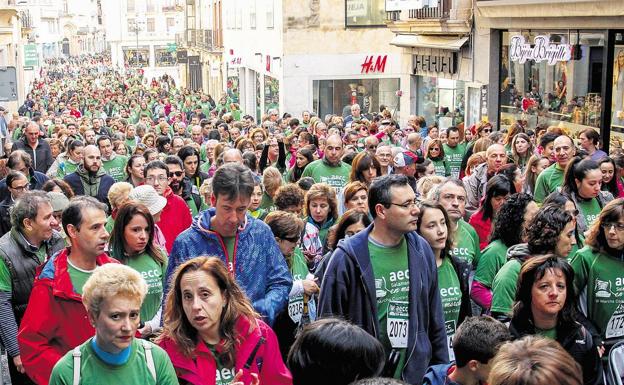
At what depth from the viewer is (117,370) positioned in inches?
179

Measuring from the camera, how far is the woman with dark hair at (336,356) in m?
3.61

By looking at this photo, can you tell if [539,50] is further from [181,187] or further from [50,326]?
[50,326]

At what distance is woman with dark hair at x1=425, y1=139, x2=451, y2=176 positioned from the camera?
14.5 m

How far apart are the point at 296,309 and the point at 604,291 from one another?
200 centimetres

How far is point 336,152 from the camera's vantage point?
39.0 feet

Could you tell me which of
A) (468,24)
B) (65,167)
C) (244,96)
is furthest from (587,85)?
(244,96)

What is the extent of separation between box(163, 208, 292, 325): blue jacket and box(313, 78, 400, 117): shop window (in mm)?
28109

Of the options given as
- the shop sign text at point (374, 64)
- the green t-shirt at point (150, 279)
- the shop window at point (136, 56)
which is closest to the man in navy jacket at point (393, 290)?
the green t-shirt at point (150, 279)

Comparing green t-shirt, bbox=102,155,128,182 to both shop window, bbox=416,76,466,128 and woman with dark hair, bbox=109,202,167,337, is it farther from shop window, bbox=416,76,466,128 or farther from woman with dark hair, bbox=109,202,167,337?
shop window, bbox=416,76,466,128

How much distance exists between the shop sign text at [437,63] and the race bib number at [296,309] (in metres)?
→ 19.3

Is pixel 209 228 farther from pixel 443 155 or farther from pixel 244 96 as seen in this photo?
pixel 244 96

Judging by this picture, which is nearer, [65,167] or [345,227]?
[345,227]

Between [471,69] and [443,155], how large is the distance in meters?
9.65

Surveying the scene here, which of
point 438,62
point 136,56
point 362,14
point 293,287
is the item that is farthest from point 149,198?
point 136,56
